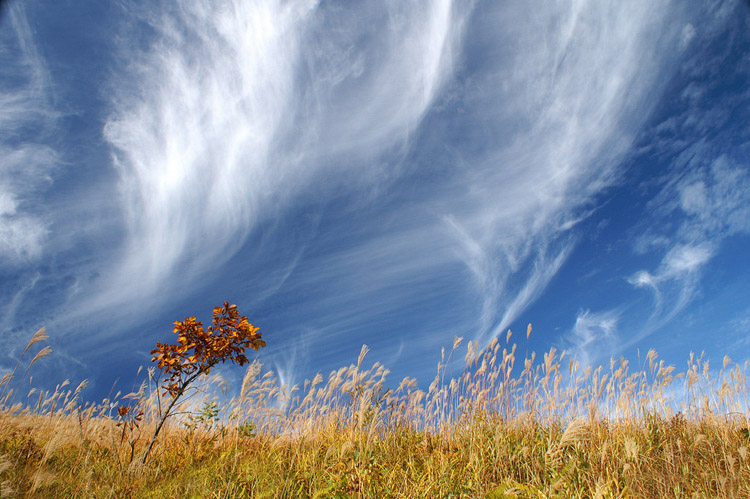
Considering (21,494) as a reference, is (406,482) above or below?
above

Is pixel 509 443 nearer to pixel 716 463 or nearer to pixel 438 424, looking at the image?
pixel 438 424

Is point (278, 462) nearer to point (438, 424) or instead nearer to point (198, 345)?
point (198, 345)

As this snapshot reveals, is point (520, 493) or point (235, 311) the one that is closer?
point (520, 493)

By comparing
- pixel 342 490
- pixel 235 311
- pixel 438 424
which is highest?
pixel 235 311

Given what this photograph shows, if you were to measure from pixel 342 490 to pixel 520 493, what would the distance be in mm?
1667

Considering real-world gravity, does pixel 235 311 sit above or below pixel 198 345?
above

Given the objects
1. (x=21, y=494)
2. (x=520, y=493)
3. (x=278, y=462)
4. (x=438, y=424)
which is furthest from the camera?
(x=438, y=424)

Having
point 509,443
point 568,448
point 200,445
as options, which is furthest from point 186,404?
point 568,448

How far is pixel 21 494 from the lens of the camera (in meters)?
3.81

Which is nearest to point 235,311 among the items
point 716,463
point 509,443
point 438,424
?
point 438,424

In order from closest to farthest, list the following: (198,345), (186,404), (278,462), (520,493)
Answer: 1. (520,493)
2. (278,462)
3. (198,345)
4. (186,404)

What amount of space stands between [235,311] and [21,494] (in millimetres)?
2798

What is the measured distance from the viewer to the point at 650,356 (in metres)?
6.83

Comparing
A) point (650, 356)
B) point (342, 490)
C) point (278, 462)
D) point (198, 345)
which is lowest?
point (342, 490)
